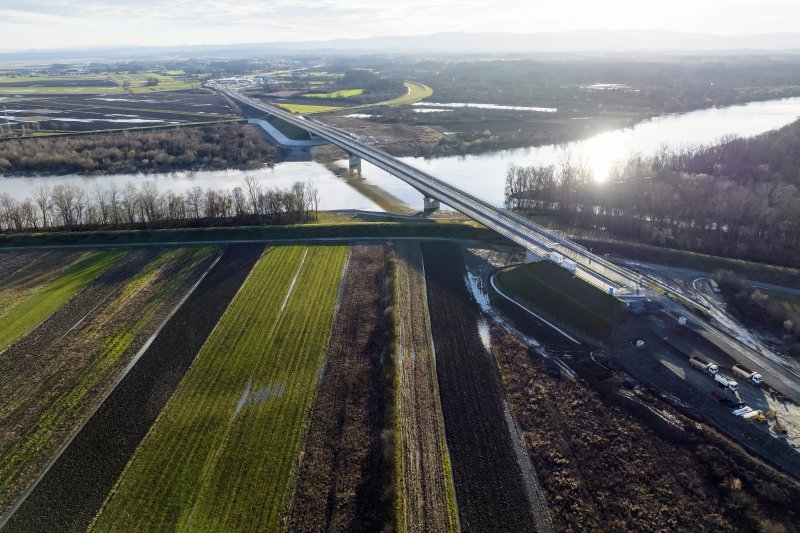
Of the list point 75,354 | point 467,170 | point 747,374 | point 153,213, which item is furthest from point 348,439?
point 467,170

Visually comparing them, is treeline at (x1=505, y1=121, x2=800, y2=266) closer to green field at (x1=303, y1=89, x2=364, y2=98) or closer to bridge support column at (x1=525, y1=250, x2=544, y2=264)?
bridge support column at (x1=525, y1=250, x2=544, y2=264)

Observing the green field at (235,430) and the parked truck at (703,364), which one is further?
the parked truck at (703,364)

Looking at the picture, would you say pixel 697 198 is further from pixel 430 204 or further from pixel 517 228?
pixel 430 204

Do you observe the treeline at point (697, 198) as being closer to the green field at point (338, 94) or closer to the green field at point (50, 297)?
the green field at point (50, 297)

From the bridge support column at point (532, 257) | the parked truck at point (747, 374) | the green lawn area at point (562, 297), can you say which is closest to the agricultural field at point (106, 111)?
the bridge support column at point (532, 257)

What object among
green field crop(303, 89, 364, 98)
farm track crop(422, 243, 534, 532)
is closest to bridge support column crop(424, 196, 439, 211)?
farm track crop(422, 243, 534, 532)

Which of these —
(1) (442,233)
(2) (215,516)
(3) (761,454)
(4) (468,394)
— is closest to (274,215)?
(1) (442,233)
